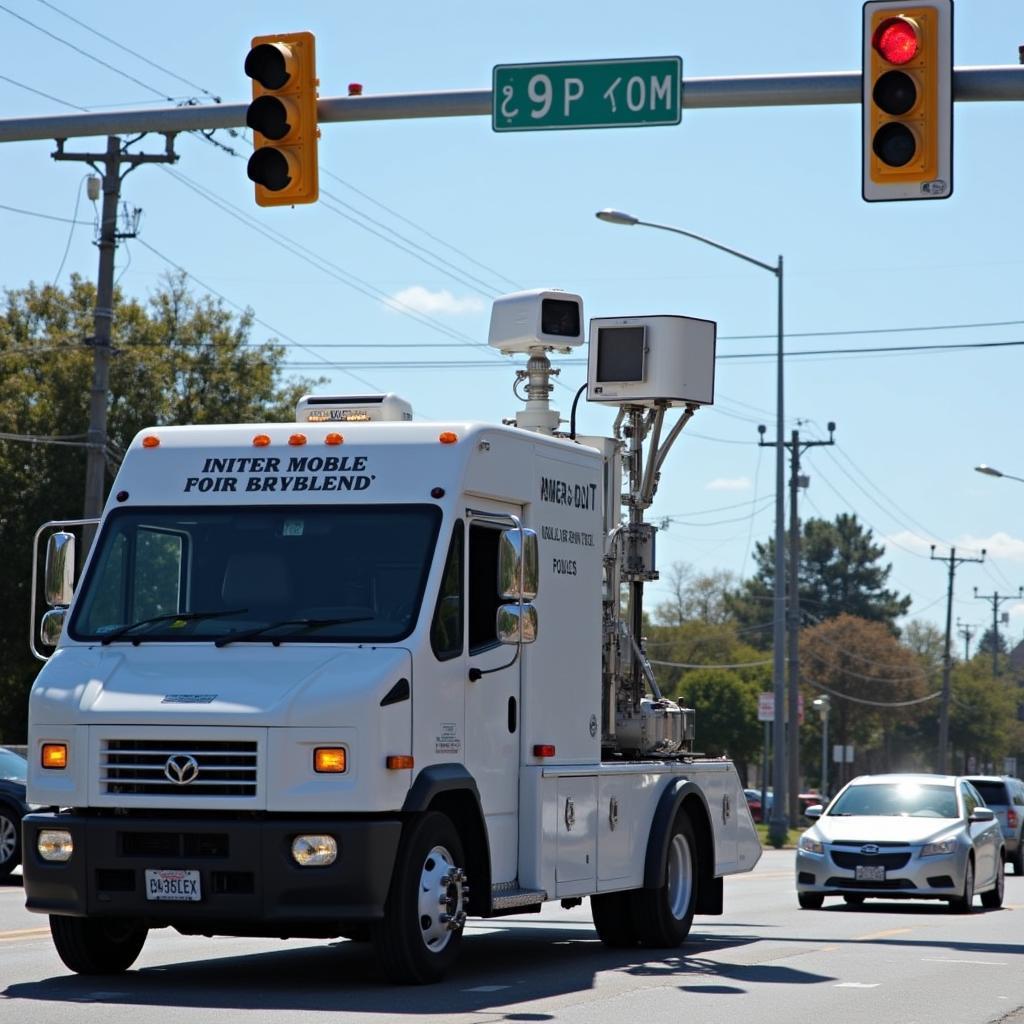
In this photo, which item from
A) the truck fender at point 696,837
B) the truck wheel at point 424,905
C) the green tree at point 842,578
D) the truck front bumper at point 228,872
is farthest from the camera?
the green tree at point 842,578

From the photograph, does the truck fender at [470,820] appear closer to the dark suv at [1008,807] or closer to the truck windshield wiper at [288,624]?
the truck windshield wiper at [288,624]

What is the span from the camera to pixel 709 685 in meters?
89.2

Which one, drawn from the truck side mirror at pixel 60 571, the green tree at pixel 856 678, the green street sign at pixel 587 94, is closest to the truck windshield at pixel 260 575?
the truck side mirror at pixel 60 571

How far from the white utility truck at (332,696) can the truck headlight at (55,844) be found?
0.01 m

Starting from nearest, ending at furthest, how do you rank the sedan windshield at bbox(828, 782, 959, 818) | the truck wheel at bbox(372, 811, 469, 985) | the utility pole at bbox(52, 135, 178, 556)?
1. the truck wheel at bbox(372, 811, 469, 985)
2. the sedan windshield at bbox(828, 782, 959, 818)
3. the utility pole at bbox(52, 135, 178, 556)

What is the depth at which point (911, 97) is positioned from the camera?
40.5 ft

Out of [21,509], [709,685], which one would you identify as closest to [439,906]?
[21,509]

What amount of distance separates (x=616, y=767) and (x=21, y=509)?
34644 mm

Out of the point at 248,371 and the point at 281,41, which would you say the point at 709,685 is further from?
the point at 281,41

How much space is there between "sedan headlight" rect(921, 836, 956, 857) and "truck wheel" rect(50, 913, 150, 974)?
10613 mm

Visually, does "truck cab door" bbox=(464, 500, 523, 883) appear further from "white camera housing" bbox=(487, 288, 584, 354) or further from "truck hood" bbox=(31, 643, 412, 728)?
"white camera housing" bbox=(487, 288, 584, 354)

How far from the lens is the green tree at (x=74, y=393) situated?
45906mm

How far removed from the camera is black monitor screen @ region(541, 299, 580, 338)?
48.5 feet

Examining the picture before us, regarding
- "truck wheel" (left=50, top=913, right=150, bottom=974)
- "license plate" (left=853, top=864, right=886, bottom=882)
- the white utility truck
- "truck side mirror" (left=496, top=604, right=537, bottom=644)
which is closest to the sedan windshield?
"license plate" (left=853, top=864, right=886, bottom=882)
